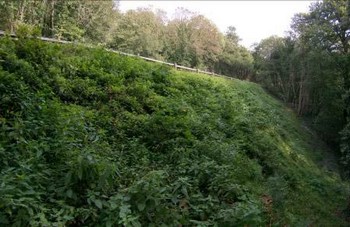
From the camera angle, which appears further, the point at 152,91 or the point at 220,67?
the point at 220,67

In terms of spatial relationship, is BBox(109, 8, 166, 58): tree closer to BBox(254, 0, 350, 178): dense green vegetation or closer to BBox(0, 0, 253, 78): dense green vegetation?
BBox(0, 0, 253, 78): dense green vegetation

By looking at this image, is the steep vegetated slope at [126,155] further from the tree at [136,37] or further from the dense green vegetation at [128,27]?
the tree at [136,37]

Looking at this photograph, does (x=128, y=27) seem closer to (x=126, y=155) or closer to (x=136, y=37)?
(x=136, y=37)

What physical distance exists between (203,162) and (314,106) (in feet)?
90.3

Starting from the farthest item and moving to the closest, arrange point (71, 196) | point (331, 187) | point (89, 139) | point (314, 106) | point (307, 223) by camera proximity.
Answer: point (314, 106), point (331, 187), point (307, 223), point (89, 139), point (71, 196)

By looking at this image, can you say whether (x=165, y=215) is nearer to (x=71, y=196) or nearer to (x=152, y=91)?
(x=71, y=196)

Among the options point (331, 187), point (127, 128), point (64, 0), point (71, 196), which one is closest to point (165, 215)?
point (71, 196)

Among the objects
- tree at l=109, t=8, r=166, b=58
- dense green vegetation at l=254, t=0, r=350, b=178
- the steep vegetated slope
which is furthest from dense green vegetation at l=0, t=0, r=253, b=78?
dense green vegetation at l=254, t=0, r=350, b=178

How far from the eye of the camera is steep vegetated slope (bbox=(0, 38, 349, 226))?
4223 millimetres

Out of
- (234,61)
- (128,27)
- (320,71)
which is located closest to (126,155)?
(320,71)

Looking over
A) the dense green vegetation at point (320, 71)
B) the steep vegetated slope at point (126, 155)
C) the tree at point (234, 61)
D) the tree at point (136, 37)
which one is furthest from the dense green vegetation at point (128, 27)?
the dense green vegetation at point (320, 71)

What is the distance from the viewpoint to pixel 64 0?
2244cm

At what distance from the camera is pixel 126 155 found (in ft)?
21.6

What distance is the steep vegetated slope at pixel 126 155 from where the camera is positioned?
422 cm
